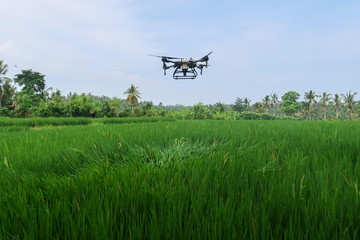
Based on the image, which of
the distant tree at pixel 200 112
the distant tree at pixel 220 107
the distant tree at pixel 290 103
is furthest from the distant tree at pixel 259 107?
the distant tree at pixel 200 112

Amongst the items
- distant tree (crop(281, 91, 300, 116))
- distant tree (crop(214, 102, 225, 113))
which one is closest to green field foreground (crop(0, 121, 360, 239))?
distant tree (crop(214, 102, 225, 113))

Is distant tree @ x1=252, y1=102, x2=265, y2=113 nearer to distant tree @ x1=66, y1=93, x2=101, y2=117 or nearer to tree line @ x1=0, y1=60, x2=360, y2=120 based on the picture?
tree line @ x1=0, y1=60, x2=360, y2=120

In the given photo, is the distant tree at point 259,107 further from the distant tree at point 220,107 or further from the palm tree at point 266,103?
the distant tree at point 220,107

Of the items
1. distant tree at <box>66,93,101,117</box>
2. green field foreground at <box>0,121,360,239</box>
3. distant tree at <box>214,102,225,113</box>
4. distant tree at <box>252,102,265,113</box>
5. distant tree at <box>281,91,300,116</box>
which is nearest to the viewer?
green field foreground at <box>0,121,360,239</box>

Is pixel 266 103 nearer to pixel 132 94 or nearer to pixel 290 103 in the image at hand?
pixel 290 103

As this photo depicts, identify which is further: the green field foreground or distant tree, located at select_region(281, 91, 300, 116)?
distant tree, located at select_region(281, 91, 300, 116)

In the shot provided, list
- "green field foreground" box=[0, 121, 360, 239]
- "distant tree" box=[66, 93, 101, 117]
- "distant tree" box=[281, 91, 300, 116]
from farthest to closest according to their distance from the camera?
"distant tree" box=[281, 91, 300, 116]
"distant tree" box=[66, 93, 101, 117]
"green field foreground" box=[0, 121, 360, 239]

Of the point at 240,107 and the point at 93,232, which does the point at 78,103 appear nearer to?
the point at 93,232

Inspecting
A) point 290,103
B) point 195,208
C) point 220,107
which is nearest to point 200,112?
point 220,107
